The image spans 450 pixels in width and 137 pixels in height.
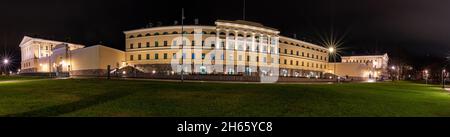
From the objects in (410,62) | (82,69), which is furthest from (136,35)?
(410,62)

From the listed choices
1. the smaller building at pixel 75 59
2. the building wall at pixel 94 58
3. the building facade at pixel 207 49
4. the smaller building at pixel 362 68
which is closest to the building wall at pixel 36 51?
the smaller building at pixel 75 59

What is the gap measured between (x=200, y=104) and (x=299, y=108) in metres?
4.47

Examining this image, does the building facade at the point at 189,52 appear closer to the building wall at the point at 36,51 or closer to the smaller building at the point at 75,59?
the smaller building at the point at 75,59

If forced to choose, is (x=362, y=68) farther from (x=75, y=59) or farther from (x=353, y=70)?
(x=75, y=59)

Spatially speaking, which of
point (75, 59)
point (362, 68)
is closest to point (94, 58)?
point (75, 59)

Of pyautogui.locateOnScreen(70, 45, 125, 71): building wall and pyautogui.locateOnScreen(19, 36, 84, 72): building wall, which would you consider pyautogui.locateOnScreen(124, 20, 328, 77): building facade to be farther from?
pyautogui.locateOnScreen(19, 36, 84, 72): building wall

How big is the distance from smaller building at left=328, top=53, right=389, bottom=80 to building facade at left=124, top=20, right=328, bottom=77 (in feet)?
68.7

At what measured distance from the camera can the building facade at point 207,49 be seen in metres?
63.8

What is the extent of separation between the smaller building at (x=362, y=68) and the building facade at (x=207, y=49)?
2095 cm

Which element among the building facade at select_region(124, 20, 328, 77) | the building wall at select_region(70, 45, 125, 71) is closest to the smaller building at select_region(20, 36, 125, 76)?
the building wall at select_region(70, 45, 125, 71)

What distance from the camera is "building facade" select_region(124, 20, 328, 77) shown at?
63.8 meters

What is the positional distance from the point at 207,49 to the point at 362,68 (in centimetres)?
5686
